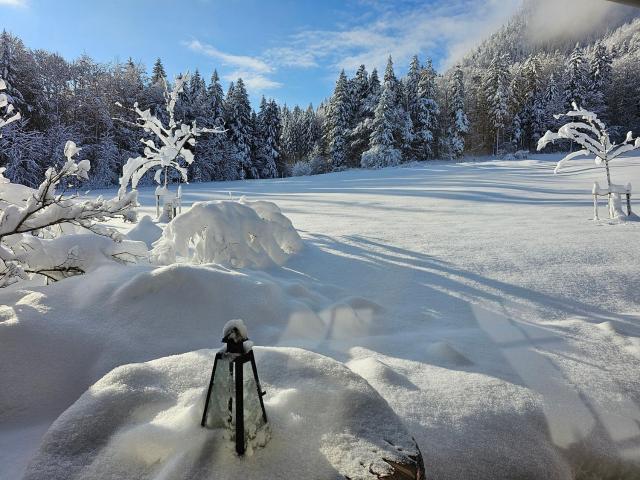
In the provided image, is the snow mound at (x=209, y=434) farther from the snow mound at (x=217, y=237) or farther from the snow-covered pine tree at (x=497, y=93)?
the snow-covered pine tree at (x=497, y=93)

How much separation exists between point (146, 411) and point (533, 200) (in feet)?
34.7

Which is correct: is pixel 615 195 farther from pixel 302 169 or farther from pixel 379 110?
pixel 302 169

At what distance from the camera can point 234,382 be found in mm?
1246

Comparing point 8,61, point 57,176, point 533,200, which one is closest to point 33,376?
point 57,176

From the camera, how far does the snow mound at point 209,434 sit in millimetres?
1145

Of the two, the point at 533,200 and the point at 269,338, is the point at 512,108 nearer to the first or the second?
the point at 533,200

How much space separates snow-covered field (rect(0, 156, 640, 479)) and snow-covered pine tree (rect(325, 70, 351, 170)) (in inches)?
1244

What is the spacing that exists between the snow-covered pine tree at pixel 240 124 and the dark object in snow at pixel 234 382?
32.0 m

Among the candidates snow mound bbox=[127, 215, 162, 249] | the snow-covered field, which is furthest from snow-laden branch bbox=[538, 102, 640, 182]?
snow mound bbox=[127, 215, 162, 249]

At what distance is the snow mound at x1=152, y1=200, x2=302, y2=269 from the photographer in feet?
14.0

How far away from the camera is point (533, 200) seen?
32.3 ft

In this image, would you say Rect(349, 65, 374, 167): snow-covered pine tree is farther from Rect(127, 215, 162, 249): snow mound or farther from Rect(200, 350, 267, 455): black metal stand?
Rect(200, 350, 267, 455): black metal stand

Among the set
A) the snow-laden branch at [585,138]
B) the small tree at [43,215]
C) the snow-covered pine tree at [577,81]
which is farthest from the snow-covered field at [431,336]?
the snow-covered pine tree at [577,81]

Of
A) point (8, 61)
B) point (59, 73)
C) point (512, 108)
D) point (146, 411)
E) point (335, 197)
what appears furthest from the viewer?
point (512, 108)
